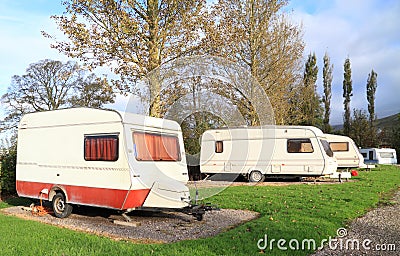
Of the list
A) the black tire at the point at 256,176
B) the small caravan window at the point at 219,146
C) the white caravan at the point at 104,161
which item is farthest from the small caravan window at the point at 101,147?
the black tire at the point at 256,176

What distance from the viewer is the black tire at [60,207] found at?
905 cm

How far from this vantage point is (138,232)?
24.4ft

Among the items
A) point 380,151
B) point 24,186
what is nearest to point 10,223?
point 24,186

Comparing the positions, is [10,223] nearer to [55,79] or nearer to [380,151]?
[55,79]

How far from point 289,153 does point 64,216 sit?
1107 cm

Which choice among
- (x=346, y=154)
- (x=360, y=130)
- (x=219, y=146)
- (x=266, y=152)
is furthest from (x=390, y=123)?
(x=219, y=146)

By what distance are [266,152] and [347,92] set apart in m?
35.4

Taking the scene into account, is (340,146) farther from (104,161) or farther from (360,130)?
(360,130)

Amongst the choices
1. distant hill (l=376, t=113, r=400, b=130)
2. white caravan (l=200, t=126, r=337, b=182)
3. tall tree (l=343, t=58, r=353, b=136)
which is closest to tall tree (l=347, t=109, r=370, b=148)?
tall tree (l=343, t=58, r=353, b=136)

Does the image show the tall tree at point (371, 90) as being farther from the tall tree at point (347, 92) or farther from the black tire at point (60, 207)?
the black tire at point (60, 207)

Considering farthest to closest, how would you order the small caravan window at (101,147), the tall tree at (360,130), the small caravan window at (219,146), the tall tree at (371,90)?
1. the tall tree at (371,90)
2. the tall tree at (360,130)
3. the small caravan window at (219,146)
4. the small caravan window at (101,147)

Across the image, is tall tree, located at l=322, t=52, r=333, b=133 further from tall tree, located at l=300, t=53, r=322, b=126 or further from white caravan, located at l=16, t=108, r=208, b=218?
white caravan, located at l=16, t=108, r=208, b=218
